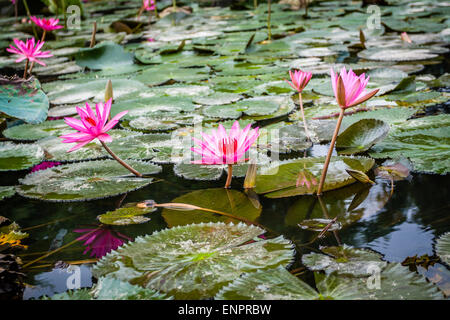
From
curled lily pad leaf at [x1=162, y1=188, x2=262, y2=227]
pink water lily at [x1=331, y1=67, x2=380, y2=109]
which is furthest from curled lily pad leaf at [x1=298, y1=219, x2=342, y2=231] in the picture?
pink water lily at [x1=331, y1=67, x2=380, y2=109]

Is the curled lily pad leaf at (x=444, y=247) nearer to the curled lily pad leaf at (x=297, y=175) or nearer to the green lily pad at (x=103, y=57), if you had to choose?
the curled lily pad leaf at (x=297, y=175)

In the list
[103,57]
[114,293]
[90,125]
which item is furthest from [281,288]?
[103,57]

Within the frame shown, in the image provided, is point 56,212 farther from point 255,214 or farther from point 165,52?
point 165,52

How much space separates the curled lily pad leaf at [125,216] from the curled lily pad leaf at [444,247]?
2.05 feet

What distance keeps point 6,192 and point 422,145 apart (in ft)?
4.03

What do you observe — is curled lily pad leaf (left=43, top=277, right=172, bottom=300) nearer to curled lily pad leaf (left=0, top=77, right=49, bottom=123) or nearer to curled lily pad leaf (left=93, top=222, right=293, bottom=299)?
curled lily pad leaf (left=93, top=222, right=293, bottom=299)

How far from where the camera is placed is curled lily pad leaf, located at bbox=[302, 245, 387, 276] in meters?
0.73

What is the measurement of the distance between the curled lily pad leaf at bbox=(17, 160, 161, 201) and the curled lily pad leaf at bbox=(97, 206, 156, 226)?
0.34 ft

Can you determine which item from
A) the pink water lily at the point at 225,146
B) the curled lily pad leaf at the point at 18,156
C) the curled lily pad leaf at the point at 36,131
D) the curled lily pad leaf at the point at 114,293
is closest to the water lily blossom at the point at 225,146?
the pink water lily at the point at 225,146

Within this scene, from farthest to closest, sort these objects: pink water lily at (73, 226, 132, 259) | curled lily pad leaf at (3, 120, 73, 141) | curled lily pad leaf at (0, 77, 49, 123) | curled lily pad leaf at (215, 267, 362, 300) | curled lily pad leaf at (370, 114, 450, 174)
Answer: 1. curled lily pad leaf at (3, 120, 73, 141)
2. curled lily pad leaf at (0, 77, 49, 123)
3. curled lily pad leaf at (370, 114, 450, 174)
4. pink water lily at (73, 226, 132, 259)
5. curled lily pad leaf at (215, 267, 362, 300)

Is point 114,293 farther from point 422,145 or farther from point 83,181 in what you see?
point 422,145

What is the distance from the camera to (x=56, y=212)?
1062 mm

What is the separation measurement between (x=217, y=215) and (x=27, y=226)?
466mm
